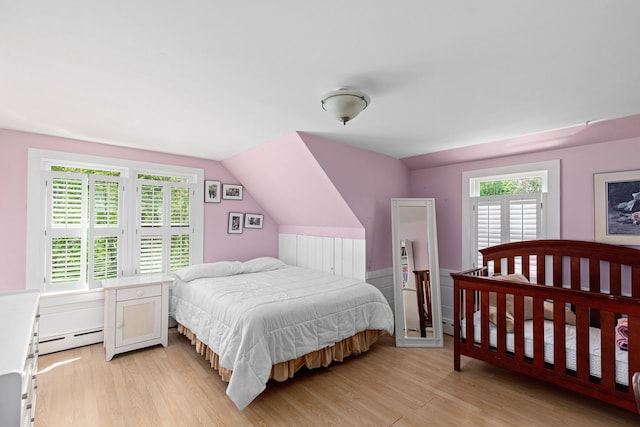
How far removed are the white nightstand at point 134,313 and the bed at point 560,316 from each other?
302 cm

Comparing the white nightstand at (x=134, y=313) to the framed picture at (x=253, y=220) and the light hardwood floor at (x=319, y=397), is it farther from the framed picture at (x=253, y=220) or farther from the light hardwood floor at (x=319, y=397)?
the framed picture at (x=253, y=220)

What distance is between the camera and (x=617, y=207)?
8.94 feet

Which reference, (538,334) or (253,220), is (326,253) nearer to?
(253,220)

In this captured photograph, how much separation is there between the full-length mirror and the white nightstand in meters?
2.60

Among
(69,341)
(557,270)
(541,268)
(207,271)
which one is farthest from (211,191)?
(557,270)

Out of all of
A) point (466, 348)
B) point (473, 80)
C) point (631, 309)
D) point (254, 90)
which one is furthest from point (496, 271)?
point (254, 90)

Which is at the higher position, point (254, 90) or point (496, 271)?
point (254, 90)

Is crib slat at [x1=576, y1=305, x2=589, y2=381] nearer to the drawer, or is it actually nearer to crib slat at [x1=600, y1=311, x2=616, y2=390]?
crib slat at [x1=600, y1=311, x2=616, y2=390]

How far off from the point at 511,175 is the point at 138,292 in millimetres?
4271

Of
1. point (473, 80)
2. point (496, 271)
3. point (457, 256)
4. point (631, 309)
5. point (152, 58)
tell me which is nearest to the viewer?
point (152, 58)

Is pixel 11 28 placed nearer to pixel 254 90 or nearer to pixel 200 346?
pixel 254 90

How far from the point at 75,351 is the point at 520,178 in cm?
515

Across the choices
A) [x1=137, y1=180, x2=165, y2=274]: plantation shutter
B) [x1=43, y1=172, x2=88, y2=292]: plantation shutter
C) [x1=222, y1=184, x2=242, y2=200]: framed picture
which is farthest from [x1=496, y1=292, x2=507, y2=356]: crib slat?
[x1=43, y1=172, x2=88, y2=292]: plantation shutter

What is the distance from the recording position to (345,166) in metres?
3.46
